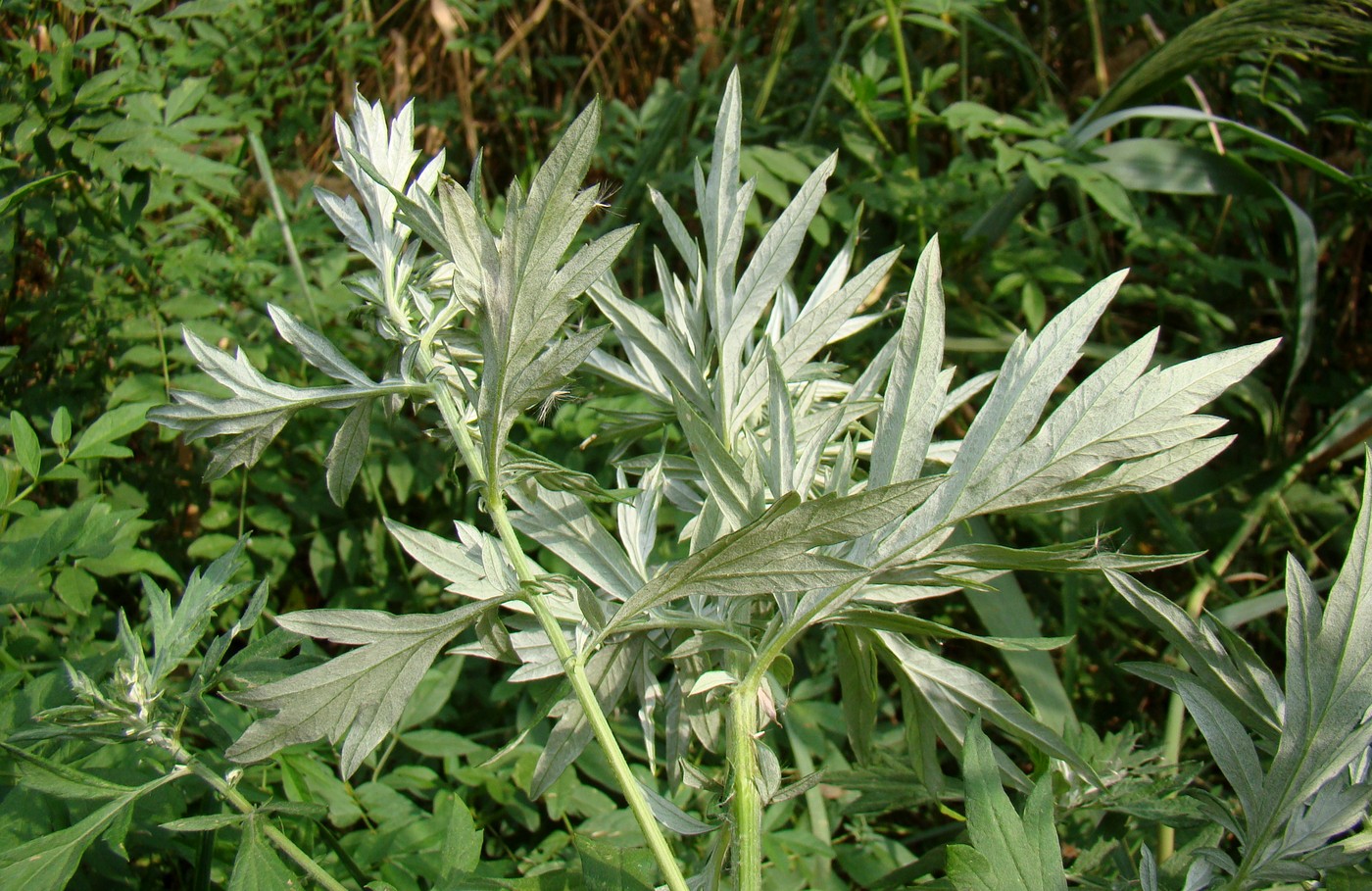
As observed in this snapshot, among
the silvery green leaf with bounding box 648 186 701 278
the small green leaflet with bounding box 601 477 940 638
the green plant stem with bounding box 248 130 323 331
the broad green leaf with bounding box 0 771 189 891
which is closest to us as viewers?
the small green leaflet with bounding box 601 477 940 638

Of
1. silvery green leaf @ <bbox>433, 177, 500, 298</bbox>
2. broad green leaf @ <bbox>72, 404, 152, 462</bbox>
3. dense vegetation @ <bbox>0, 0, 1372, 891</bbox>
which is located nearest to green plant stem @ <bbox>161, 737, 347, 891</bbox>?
dense vegetation @ <bbox>0, 0, 1372, 891</bbox>

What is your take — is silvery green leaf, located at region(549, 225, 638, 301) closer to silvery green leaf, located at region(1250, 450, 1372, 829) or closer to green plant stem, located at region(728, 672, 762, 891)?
green plant stem, located at region(728, 672, 762, 891)

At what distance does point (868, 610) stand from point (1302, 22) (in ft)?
4.72

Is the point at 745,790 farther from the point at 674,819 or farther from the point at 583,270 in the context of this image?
the point at 583,270

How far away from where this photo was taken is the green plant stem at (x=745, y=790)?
0.50 metres

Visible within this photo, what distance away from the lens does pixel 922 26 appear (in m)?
2.17

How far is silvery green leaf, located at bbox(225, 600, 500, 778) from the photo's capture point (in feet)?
1.62

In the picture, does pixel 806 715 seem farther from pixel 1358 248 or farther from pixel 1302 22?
pixel 1358 248

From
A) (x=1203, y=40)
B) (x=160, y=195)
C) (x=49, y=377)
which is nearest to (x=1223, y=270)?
(x=1203, y=40)

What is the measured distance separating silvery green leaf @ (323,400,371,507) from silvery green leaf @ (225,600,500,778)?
0.13 meters

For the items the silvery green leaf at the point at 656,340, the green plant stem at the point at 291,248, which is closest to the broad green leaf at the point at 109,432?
the green plant stem at the point at 291,248

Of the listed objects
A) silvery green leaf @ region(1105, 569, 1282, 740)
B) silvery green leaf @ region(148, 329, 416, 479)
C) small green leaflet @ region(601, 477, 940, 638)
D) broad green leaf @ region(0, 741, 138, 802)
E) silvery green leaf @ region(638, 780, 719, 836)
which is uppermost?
silvery green leaf @ region(148, 329, 416, 479)

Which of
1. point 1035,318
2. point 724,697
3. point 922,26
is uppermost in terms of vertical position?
point 922,26

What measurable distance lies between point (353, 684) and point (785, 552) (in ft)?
0.80
